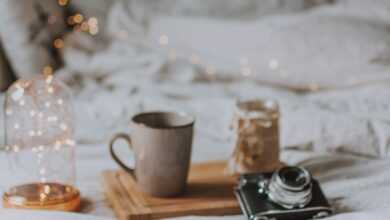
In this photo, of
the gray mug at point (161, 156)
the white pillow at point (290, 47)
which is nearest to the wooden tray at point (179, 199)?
the gray mug at point (161, 156)

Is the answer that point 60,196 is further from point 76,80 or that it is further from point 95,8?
point 95,8

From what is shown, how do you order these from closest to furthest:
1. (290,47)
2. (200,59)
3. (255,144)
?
1. (255,144)
2. (290,47)
3. (200,59)

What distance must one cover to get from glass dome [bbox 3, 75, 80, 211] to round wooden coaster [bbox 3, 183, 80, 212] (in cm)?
6

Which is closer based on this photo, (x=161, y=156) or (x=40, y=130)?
(x=161, y=156)

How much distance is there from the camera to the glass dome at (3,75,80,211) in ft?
3.35

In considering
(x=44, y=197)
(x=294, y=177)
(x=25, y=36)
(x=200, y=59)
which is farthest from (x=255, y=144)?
(x=25, y=36)

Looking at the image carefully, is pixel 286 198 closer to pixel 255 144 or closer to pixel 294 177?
pixel 294 177

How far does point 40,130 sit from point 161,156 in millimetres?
271

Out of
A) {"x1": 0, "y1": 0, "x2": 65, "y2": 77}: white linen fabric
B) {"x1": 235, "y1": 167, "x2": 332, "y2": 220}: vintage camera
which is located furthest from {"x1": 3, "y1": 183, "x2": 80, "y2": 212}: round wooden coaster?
{"x1": 0, "y1": 0, "x2": 65, "y2": 77}: white linen fabric

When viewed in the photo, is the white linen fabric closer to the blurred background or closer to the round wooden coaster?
the blurred background

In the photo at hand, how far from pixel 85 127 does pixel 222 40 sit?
0.50m

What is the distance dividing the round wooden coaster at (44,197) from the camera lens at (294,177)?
0.28 meters

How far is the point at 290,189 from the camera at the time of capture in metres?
0.83

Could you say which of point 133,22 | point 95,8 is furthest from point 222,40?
point 95,8
